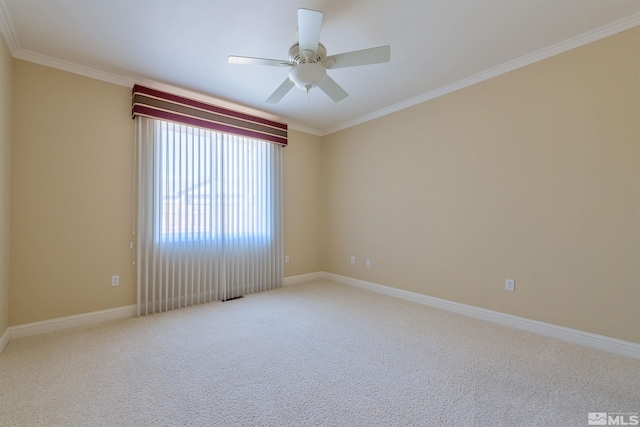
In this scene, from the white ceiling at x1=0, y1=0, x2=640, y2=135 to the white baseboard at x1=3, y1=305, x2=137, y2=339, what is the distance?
247 centimetres

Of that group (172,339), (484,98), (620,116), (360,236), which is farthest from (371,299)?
(620,116)

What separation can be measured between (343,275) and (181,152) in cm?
298

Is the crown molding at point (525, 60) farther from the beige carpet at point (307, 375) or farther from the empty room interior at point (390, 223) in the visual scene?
the beige carpet at point (307, 375)

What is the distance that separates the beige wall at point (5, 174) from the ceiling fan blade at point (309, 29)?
2.41 m

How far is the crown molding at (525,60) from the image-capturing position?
213 cm

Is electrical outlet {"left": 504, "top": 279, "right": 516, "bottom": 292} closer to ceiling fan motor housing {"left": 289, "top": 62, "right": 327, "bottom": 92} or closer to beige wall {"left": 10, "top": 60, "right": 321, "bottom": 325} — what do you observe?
ceiling fan motor housing {"left": 289, "top": 62, "right": 327, "bottom": 92}

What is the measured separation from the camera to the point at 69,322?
8.69 feet

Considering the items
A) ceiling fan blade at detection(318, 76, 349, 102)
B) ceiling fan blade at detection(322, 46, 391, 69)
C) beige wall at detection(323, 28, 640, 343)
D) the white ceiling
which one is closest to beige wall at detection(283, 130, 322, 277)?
beige wall at detection(323, 28, 640, 343)

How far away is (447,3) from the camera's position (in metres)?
1.91

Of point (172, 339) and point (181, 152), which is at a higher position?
point (181, 152)

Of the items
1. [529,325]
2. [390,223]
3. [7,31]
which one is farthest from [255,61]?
[529,325]

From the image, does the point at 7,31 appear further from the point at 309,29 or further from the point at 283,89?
the point at 309,29

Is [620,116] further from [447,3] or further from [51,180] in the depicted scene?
[51,180]

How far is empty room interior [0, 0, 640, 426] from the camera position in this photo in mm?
1729
